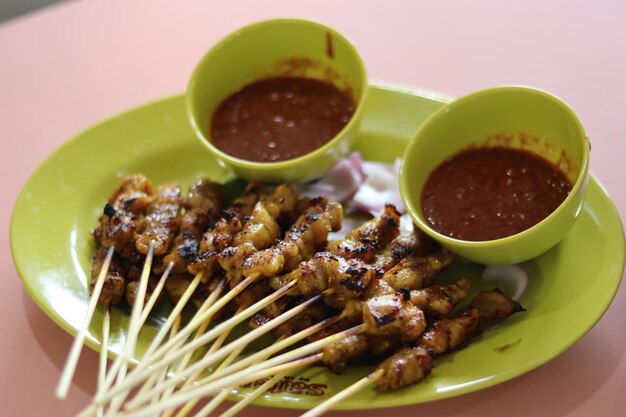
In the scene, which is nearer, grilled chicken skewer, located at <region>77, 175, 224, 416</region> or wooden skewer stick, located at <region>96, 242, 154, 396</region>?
wooden skewer stick, located at <region>96, 242, 154, 396</region>

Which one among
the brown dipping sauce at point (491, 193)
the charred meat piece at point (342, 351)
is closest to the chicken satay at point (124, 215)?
the charred meat piece at point (342, 351)

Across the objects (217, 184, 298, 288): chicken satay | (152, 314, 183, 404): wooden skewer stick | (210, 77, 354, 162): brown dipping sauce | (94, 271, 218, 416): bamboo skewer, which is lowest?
(152, 314, 183, 404): wooden skewer stick

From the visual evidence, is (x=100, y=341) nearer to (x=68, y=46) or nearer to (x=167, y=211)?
(x=167, y=211)

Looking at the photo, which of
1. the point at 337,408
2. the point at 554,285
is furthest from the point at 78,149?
the point at 554,285

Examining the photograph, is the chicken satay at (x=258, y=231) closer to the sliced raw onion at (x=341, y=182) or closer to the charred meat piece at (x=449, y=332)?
the sliced raw onion at (x=341, y=182)

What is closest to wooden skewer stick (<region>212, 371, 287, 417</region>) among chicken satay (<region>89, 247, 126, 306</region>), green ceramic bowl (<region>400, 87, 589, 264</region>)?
chicken satay (<region>89, 247, 126, 306</region>)

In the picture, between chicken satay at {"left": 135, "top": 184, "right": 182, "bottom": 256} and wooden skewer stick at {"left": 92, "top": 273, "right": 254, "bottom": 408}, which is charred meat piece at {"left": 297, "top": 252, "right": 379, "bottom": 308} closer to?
wooden skewer stick at {"left": 92, "top": 273, "right": 254, "bottom": 408}

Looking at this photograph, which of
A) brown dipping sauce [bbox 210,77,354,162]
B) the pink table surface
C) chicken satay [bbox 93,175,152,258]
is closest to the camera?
chicken satay [bbox 93,175,152,258]
